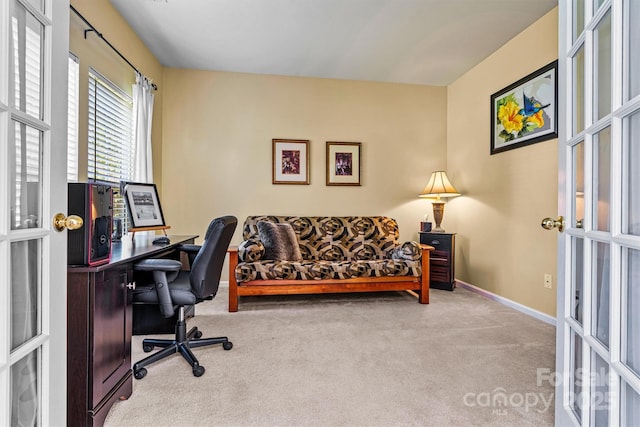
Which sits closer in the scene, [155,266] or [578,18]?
[578,18]

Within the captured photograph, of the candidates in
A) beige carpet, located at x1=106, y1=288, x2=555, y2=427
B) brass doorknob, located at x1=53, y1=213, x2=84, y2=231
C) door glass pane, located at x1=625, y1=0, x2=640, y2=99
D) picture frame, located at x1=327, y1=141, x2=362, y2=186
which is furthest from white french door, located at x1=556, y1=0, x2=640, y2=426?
picture frame, located at x1=327, y1=141, x2=362, y2=186

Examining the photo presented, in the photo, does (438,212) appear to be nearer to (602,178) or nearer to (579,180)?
(579,180)

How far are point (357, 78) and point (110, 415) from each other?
4.03 metres

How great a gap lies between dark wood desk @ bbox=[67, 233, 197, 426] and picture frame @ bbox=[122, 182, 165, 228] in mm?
985

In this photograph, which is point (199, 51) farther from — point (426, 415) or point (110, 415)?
point (426, 415)

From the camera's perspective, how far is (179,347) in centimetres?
201

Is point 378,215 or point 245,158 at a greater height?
point 245,158

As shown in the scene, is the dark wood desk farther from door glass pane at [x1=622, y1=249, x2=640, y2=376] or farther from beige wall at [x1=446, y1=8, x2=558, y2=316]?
beige wall at [x1=446, y1=8, x2=558, y2=316]

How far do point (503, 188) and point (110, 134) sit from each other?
3742 mm

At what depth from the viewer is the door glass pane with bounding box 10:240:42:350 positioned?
761 millimetres

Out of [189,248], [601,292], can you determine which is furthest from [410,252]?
[601,292]

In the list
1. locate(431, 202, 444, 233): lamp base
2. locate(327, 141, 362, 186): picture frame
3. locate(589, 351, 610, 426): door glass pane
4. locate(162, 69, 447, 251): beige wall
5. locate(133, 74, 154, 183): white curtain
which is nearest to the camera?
locate(589, 351, 610, 426): door glass pane

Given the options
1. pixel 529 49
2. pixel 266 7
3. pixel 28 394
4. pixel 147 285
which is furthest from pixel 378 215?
pixel 28 394

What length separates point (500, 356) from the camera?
6.95 feet
